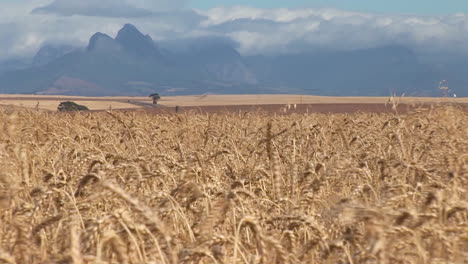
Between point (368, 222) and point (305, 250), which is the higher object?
point (368, 222)

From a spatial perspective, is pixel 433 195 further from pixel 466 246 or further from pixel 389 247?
pixel 466 246

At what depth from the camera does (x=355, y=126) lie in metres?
9.78

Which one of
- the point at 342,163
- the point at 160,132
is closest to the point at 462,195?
the point at 342,163

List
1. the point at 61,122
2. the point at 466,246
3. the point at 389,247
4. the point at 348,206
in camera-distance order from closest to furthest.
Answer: the point at 348,206 → the point at 389,247 → the point at 466,246 → the point at 61,122

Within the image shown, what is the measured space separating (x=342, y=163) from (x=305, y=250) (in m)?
1.73

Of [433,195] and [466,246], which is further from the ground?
[433,195]

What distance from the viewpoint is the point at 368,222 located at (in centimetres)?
188

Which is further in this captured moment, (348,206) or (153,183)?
(153,183)

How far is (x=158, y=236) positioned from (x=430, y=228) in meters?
0.95

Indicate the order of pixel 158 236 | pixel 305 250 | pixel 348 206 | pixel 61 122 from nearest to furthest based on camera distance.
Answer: pixel 348 206, pixel 158 236, pixel 305 250, pixel 61 122

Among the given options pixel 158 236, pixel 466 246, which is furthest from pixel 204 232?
pixel 466 246

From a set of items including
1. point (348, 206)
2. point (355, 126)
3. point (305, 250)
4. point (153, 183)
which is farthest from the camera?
point (355, 126)

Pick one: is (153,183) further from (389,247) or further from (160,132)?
(160,132)

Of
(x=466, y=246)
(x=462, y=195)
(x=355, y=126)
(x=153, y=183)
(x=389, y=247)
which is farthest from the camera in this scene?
(x=355, y=126)
